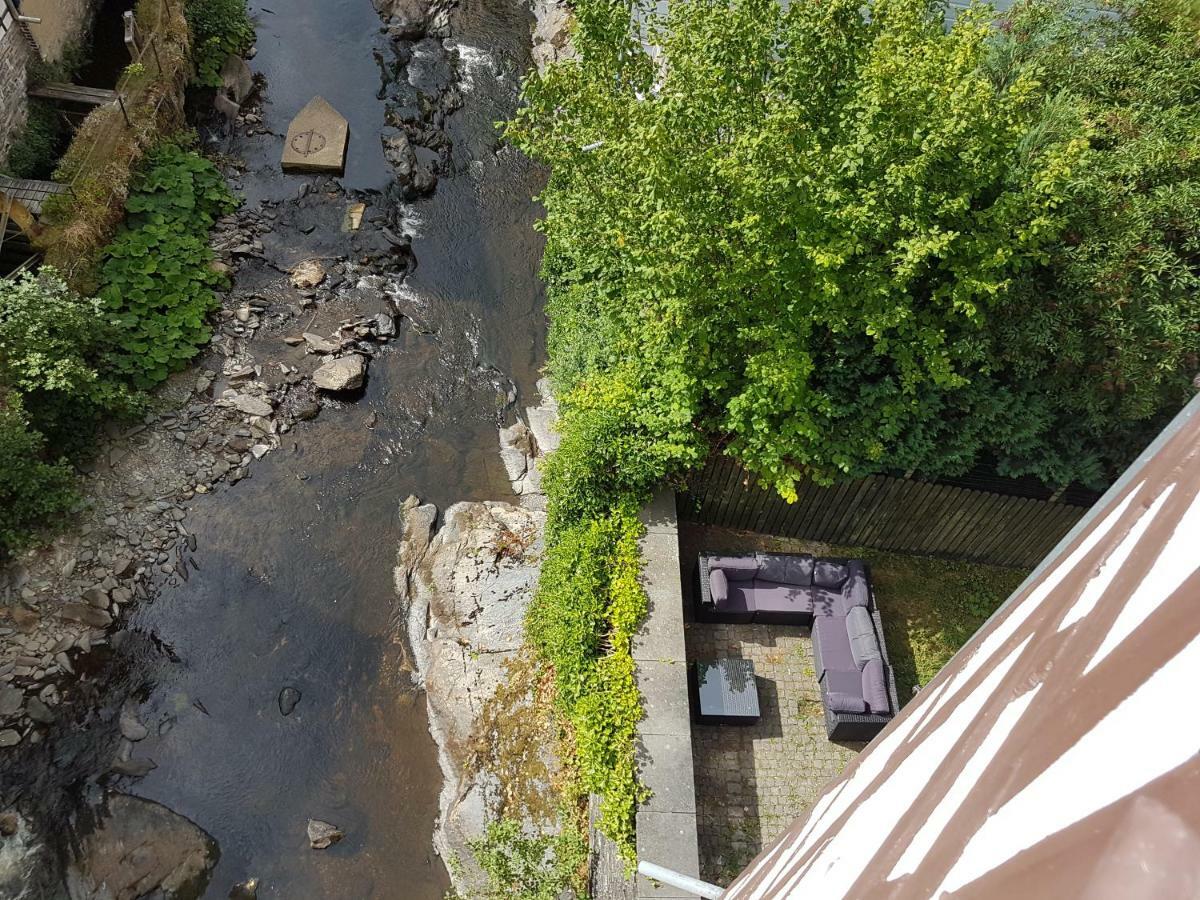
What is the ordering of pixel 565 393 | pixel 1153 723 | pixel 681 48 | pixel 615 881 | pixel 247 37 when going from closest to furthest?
pixel 1153 723 < pixel 615 881 < pixel 681 48 < pixel 565 393 < pixel 247 37

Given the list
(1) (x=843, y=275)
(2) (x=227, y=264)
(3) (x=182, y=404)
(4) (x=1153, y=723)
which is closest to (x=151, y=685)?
(3) (x=182, y=404)

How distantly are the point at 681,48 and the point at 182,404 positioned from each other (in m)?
9.18

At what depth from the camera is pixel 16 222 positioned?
39.0 feet

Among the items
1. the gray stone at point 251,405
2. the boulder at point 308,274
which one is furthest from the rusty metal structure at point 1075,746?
the boulder at point 308,274

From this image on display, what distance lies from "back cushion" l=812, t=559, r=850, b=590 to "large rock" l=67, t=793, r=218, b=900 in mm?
8049

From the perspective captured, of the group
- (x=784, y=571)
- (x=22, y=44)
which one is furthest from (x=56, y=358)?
(x=784, y=571)

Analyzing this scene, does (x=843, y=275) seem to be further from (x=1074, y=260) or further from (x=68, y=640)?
(x=68, y=640)

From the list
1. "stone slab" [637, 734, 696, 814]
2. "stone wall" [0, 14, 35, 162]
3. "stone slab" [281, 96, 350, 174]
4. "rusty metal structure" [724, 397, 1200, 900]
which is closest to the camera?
"rusty metal structure" [724, 397, 1200, 900]

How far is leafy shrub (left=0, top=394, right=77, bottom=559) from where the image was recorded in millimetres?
9773

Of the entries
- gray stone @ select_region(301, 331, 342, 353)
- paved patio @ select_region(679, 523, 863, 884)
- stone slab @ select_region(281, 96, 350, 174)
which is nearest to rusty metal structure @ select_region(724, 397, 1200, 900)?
paved patio @ select_region(679, 523, 863, 884)

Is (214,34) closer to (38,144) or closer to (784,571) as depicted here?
(38,144)

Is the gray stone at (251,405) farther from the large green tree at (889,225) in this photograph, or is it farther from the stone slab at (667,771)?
the stone slab at (667,771)

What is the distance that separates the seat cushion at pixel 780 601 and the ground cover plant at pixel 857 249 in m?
1.53

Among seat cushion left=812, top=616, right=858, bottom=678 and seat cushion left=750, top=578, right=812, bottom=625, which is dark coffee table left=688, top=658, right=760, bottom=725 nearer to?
seat cushion left=750, top=578, right=812, bottom=625
